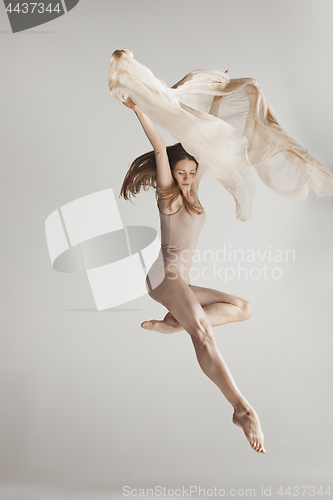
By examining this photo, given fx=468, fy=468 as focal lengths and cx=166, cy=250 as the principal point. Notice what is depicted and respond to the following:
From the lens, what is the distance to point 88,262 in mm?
2475

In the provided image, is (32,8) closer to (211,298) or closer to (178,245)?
(178,245)

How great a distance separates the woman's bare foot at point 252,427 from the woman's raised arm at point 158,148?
0.97 metres

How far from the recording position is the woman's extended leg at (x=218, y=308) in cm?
204

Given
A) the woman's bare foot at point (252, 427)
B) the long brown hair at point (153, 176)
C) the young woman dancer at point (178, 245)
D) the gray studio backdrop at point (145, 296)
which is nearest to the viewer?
the woman's bare foot at point (252, 427)

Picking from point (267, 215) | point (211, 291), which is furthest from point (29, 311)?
point (267, 215)

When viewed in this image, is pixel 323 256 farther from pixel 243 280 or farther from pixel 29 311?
pixel 29 311

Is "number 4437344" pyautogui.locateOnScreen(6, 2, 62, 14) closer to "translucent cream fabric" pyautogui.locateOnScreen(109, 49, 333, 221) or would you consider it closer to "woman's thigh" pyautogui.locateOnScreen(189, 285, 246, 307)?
"translucent cream fabric" pyautogui.locateOnScreen(109, 49, 333, 221)

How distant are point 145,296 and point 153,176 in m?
0.84

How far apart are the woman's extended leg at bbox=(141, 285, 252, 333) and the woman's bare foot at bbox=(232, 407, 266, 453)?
0.40 m

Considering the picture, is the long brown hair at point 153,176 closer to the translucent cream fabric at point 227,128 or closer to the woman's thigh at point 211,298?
the translucent cream fabric at point 227,128

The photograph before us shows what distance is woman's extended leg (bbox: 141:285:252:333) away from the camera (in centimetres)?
204

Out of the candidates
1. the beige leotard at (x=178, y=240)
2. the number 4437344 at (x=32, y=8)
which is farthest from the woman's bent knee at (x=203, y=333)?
the number 4437344 at (x=32, y=8)

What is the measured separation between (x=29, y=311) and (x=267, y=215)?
4.96 feet

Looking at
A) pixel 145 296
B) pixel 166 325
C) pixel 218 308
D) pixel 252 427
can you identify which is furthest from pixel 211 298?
pixel 145 296
